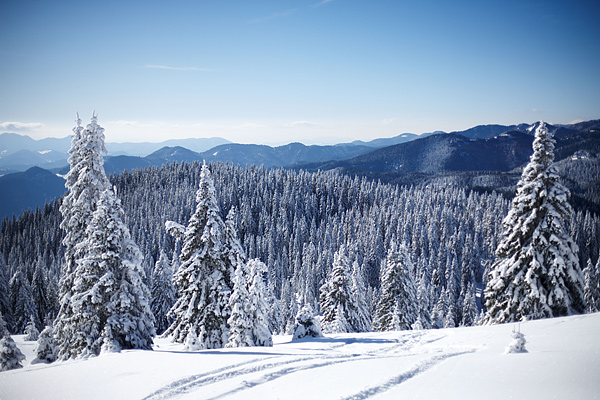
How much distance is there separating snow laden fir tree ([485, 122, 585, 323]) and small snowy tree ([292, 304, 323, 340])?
33.7 ft

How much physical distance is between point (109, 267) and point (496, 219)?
14188 centimetres

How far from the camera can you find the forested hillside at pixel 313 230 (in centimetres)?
9200

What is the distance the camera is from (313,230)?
133 m

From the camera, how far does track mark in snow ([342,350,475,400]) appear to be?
7.95 meters


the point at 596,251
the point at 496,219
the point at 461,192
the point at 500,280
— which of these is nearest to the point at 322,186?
the point at 461,192

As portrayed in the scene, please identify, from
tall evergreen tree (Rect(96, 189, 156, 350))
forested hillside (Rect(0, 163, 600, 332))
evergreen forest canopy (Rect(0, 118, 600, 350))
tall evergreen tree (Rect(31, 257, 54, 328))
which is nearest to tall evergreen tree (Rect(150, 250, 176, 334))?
evergreen forest canopy (Rect(0, 118, 600, 350))

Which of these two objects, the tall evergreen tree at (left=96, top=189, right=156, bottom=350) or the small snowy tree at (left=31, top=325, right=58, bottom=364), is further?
the small snowy tree at (left=31, top=325, right=58, bottom=364)

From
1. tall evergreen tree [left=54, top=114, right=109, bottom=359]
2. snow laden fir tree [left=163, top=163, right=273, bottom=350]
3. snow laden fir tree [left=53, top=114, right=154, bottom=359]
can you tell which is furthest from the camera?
snow laden fir tree [left=163, top=163, right=273, bottom=350]

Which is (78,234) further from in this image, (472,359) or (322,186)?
(322,186)

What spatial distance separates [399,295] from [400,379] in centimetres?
2652

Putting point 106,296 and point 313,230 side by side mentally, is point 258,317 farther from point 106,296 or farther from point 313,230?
point 313,230

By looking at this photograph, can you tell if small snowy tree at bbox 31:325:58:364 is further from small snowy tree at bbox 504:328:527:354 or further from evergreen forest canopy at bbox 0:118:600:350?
small snowy tree at bbox 504:328:527:354

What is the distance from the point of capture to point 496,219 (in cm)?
12888

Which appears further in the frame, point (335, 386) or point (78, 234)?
point (78, 234)
